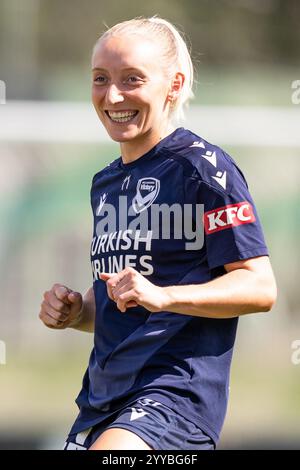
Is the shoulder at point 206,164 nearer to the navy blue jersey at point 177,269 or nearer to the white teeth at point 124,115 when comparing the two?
the navy blue jersey at point 177,269

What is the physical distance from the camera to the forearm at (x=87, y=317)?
2924 mm

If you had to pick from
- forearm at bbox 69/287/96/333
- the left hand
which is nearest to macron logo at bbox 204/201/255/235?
the left hand

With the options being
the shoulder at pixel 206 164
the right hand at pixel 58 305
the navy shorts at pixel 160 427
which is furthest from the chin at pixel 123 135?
the navy shorts at pixel 160 427

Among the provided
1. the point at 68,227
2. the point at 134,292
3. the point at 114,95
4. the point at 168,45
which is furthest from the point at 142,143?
the point at 68,227

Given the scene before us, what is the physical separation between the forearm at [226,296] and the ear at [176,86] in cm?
59

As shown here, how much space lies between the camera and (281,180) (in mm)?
5863

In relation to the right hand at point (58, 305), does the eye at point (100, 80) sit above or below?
above

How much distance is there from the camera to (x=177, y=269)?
103 inches

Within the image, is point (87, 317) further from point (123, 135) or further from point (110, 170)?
point (123, 135)

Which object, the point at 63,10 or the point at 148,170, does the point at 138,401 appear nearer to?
the point at 148,170

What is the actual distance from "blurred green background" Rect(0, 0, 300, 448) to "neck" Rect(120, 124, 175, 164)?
8.67 feet

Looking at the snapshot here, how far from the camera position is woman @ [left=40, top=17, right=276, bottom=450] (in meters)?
2.46

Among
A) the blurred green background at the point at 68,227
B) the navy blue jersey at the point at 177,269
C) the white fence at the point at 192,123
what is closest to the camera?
the navy blue jersey at the point at 177,269

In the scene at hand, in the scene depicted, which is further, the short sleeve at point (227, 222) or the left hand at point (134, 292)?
the short sleeve at point (227, 222)
